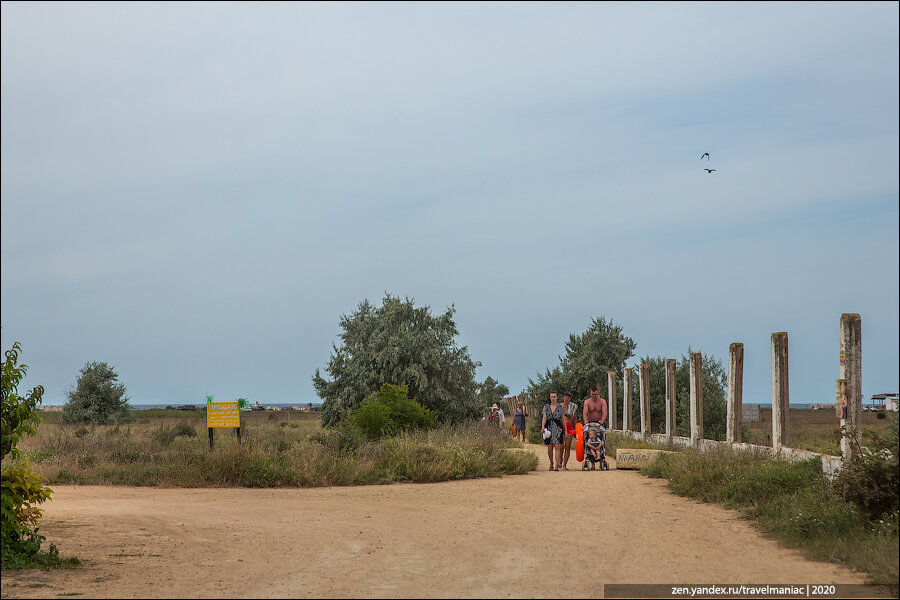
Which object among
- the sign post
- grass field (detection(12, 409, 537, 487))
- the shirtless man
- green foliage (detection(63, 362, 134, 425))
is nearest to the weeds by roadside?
the shirtless man

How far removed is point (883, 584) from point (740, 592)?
61.1 inches

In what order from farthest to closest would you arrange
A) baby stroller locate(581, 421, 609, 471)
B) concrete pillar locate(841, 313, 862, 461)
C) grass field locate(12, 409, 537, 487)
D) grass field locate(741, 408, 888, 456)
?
baby stroller locate(581, 421, 609, 471) → grass field locate(12, 409, 537, 487) → grass field locate(741, 408, 888, 456) → concrete pillar locate(841, 313, 862, 461)

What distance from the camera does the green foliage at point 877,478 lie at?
406 inches

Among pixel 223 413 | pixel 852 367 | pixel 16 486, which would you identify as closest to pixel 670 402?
pixel 223 413

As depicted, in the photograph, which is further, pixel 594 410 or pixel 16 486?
pixel 594 410

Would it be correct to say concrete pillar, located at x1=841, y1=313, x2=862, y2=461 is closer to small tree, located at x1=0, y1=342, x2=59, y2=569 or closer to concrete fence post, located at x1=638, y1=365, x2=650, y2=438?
small tree, located at x1=0, y1=342, x2=59, y2=569

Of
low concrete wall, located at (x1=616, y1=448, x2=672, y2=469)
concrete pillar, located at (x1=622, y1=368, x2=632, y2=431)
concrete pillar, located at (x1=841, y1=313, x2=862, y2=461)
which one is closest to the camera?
concrete pillar, located at (x1=841, y1=313, x2=862, y2=461)

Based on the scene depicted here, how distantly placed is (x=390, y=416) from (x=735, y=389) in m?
9.15

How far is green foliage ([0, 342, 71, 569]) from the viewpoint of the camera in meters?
9.55

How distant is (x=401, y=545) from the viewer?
429 inches

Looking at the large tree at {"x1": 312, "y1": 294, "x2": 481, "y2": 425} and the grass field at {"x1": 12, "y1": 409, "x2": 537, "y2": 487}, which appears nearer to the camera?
the grass field at {"x1": 12, "y1": 409, "x2": 537, "y2": 487}

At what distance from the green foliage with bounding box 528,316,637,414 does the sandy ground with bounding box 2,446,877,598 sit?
24.9 metres

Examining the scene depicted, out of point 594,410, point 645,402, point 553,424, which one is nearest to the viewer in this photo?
point 594,410

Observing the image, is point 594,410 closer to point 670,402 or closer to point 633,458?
point 633,458
